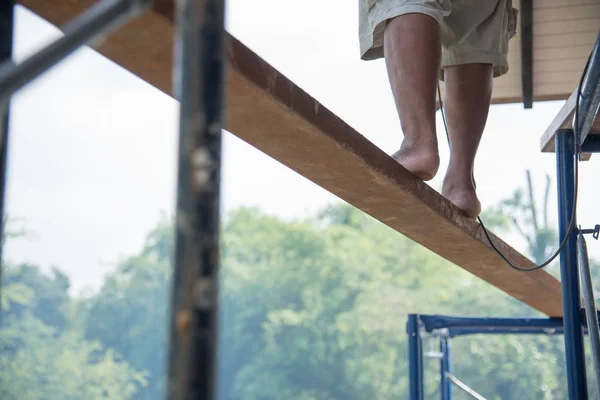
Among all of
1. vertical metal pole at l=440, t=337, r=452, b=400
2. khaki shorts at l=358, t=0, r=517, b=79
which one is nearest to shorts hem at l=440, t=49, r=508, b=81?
khaki shorts at l=358, t=0, r=517, b=79

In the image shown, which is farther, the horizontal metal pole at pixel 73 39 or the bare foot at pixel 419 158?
the bare foot at pixel 419 158

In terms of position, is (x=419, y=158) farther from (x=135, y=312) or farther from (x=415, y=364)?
(x=135, y=312)

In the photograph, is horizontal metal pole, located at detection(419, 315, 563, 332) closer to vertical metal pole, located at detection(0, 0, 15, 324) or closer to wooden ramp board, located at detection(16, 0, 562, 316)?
wooden ramp board, located at detection(16, 0, 562, 316)

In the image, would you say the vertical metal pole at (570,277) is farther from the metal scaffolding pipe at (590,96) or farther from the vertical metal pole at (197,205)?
the vertical metal pole at (197,205)

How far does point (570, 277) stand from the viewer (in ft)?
6.24

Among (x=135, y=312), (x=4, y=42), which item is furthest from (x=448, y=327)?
(x=135, y=312)

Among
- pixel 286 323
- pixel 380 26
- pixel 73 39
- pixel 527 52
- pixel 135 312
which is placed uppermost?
pixel 135 312

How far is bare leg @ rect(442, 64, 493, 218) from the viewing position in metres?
1.79

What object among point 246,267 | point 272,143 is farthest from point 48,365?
point 272,143

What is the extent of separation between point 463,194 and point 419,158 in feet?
0.99

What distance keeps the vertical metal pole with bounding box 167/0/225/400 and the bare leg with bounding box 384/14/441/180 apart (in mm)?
1078

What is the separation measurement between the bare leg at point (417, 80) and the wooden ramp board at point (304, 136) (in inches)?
2.4

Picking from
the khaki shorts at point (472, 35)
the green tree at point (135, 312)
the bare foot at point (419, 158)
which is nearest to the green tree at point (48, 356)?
the green tree at point (135, 312)

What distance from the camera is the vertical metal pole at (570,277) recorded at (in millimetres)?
1875
